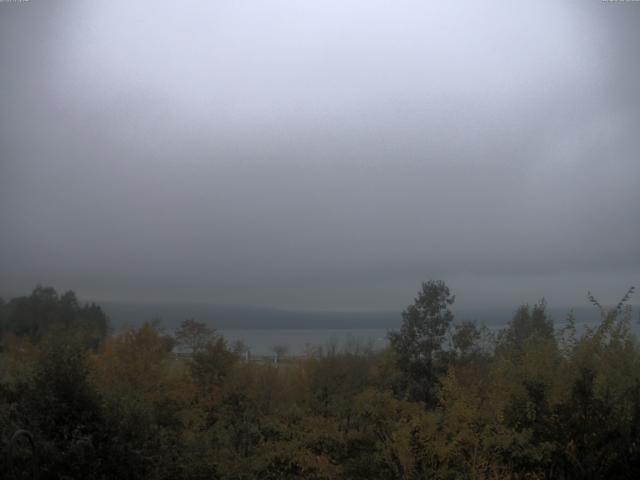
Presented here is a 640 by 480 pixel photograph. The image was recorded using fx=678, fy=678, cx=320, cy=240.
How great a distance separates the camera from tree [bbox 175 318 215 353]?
86.6 ft

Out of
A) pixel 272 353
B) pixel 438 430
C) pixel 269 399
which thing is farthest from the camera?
pixel 272 353

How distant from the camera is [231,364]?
978 inches

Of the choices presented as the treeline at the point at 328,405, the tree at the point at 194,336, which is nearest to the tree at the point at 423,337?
the treeline at the point at 328,405

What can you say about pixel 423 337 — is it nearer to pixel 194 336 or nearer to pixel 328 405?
pixel 328 405

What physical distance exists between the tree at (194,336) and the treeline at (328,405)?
10 cm

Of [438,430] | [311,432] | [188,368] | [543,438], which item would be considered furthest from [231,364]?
[543,438]

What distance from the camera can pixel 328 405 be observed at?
74.9ft

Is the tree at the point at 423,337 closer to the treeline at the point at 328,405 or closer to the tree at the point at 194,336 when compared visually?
the treeline at the point at 328,405

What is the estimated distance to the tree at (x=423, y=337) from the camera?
25.8 metres

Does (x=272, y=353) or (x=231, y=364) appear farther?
(x=272, y=353)

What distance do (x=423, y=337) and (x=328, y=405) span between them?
17.2 ft

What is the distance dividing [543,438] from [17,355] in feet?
50.9

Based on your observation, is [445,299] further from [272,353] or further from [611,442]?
[611,442]

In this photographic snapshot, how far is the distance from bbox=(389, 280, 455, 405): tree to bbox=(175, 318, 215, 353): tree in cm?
733
